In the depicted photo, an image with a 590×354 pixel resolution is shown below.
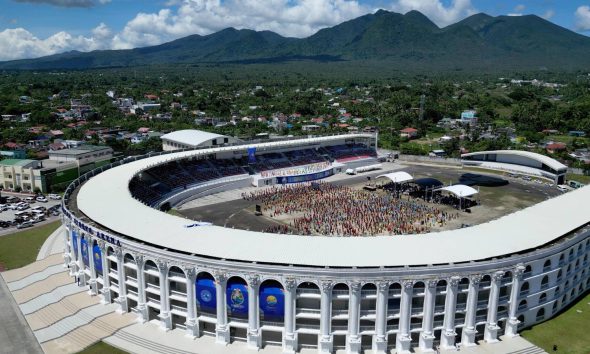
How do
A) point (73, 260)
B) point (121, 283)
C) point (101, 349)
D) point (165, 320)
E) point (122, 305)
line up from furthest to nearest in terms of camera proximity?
point (73, 260) < point (122, 305) < point (121, 283) < point (165, 320) < point (101, 349)

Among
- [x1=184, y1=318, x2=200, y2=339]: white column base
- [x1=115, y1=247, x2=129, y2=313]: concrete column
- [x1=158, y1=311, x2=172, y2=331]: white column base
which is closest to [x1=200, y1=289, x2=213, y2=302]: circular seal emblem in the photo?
[x1=184, y1=318, x2=200, y2=339]: white column base

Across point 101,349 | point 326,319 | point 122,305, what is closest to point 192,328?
point 101,349

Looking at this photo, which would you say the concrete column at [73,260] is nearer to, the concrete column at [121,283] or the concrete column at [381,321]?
the concrete column at [121,283]

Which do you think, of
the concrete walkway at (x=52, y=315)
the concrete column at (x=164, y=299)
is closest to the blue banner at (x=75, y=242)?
the concrete walkway at (x=52, y=315)

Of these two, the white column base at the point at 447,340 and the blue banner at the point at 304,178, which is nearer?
the white column base at the point at 447,340

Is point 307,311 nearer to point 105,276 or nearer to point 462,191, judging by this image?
point 105,276

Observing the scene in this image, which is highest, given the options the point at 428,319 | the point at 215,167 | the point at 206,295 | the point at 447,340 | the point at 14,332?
the point at 215,167
